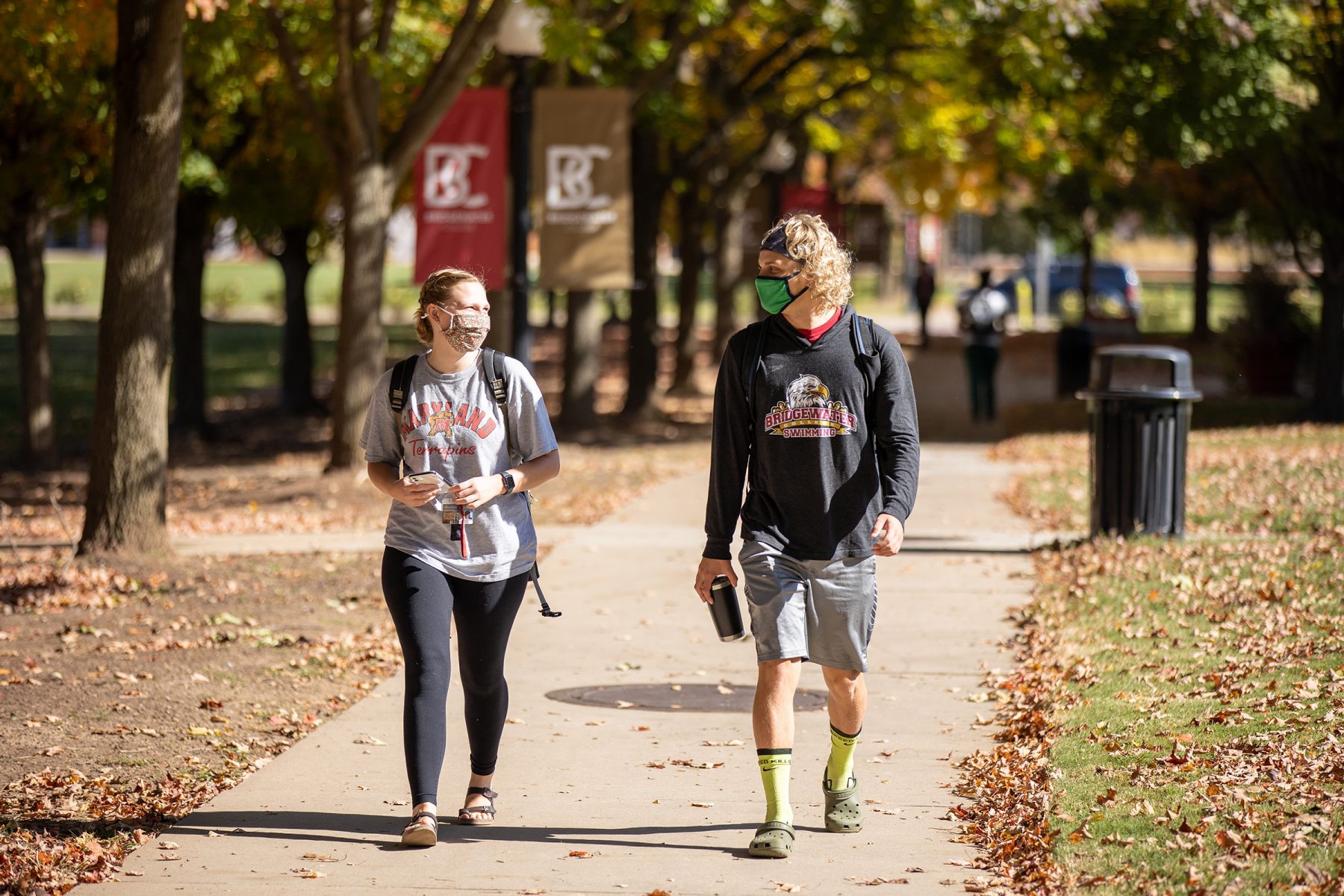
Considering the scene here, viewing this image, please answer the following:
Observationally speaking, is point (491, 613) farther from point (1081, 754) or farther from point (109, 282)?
point (109, 282)

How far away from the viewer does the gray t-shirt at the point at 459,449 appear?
5117 mm

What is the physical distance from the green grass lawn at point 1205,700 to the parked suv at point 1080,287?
24715 millimetres

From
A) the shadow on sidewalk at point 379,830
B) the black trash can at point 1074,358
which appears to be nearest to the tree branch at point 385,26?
the shadow on sidewalk at point 379,830

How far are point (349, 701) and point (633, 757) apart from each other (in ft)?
5.37

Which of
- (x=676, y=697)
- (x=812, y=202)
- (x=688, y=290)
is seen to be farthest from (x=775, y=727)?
(x=812, y=202)

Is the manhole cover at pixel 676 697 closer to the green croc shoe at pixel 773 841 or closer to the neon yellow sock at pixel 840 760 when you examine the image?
the neon yellow sock at pixel 840 760

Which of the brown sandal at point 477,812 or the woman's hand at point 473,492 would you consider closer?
the woman's hand at point 473,492

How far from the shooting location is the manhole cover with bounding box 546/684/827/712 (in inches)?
279

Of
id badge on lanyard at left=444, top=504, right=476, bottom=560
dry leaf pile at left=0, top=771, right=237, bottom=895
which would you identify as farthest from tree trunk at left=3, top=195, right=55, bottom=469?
id badge on lanyard at left=444, top=504, right=476, bottom=560

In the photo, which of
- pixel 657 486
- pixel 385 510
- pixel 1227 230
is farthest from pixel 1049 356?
pixel 385 510

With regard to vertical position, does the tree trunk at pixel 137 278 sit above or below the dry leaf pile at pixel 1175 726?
above

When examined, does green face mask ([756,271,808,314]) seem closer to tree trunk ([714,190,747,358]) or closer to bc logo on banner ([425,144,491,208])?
bc logo on banner ([425,144,491,208])

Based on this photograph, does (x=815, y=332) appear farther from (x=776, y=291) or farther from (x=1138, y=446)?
(x=1138, y=446)

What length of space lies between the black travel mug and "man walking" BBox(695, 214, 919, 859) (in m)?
0.03
